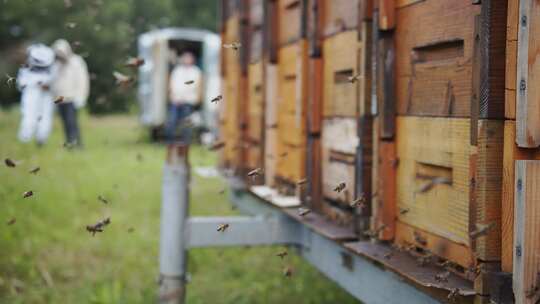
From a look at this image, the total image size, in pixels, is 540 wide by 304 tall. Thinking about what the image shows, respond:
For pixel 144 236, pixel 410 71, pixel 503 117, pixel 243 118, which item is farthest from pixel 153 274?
pixel 503 117

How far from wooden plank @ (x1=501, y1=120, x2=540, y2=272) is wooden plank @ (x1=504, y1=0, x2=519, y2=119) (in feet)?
0.13

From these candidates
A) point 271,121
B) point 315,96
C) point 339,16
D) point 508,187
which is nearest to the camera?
point 508,187

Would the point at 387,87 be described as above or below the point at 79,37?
below

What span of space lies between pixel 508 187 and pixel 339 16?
140 cm

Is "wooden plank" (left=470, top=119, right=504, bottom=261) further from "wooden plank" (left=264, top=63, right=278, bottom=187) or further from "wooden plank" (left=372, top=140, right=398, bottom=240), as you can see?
"wooden plank" (left=264, top=63, right=278, bottom=187)

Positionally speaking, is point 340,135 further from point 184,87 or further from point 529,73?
point 184,87

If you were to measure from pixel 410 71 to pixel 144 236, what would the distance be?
3.93 meters

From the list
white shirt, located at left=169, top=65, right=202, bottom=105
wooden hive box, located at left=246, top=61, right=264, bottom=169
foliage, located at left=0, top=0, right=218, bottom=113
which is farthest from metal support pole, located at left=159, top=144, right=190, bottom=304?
foliage, located at left=0, top=0, right=218, bottom=113

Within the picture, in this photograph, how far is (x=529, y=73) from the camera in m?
1.69

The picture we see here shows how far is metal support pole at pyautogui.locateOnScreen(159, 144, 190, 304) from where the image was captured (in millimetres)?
3727

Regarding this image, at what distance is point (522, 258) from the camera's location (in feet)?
5.55

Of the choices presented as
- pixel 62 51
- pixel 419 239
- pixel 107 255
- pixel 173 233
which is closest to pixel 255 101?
pixel 173 233

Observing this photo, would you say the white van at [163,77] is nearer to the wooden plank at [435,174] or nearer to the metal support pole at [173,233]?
the metal support pole at [173,233]

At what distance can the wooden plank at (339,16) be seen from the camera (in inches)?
111
